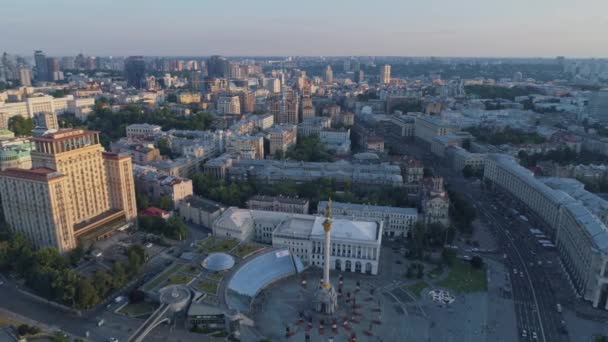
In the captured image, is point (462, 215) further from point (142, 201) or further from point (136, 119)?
point (136, 119)

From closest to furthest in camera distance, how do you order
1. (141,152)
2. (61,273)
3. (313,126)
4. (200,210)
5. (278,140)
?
(61,273), (200,210), (141,152), (278,140), (313,126)

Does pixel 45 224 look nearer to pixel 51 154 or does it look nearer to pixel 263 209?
pixel 51 154

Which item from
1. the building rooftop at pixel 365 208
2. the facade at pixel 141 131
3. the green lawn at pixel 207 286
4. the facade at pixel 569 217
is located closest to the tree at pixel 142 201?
the green lawn at pixel 207 286

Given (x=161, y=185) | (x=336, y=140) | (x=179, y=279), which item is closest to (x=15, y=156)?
(x=161, y=185)

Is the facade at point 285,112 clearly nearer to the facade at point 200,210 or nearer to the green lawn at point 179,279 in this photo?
the facade at point 200,210

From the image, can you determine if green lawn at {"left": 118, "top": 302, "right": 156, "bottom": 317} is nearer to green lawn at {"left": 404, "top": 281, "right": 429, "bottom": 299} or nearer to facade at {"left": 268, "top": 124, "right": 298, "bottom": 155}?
green lawn at {"left": 404, "top": 281, "right": 429, "bottom": 299}
